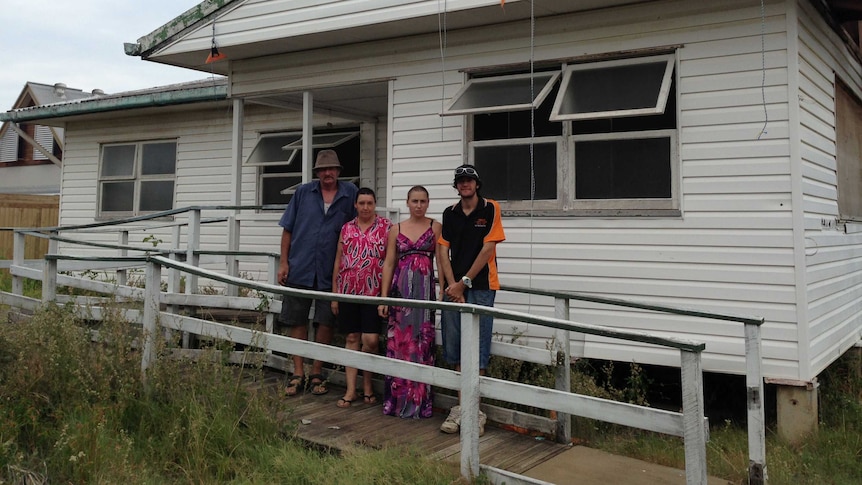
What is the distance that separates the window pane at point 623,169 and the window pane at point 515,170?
0.27 m

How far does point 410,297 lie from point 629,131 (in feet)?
8.45

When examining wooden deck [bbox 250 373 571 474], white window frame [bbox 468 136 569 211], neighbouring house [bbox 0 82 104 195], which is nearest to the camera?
wooden deck [bbox 250 373 571 474]

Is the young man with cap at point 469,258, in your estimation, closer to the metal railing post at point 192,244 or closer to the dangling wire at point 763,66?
the dangling wire at point 763,66

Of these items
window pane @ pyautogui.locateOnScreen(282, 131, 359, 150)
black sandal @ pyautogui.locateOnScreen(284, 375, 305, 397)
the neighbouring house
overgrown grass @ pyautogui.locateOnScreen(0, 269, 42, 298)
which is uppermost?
the neighbouring house

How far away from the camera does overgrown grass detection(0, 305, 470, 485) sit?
380cm

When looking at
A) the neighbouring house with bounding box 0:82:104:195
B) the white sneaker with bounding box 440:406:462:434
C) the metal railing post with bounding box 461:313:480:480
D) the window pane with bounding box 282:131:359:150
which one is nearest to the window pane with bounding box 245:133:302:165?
the window pane with bounding box 282:131:359:150

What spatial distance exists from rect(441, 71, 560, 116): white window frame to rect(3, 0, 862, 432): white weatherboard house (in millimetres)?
24

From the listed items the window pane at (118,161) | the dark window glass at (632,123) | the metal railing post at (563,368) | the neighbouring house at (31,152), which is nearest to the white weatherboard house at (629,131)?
the dark window glass at (632,123)

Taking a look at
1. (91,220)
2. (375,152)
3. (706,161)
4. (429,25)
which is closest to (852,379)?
(706,161)

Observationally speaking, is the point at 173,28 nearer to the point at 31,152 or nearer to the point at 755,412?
the point at 755,412

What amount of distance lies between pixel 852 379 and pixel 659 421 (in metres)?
4.61

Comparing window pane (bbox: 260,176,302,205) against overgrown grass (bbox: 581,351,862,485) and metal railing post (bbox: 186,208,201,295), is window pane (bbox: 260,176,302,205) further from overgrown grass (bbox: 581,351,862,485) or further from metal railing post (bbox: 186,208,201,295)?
overgrown grass (bbox: 581,351,862,485)

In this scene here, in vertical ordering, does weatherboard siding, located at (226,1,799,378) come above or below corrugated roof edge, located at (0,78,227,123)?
below

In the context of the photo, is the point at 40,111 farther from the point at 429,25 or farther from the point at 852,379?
the point at 852,379
